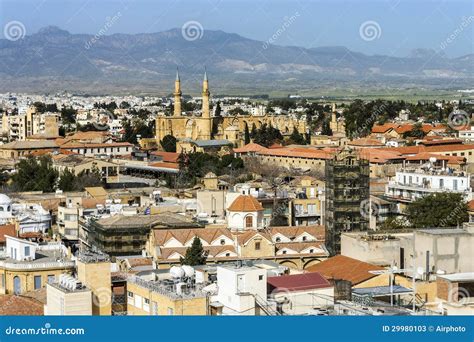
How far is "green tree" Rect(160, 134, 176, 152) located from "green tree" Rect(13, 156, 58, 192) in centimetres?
1461

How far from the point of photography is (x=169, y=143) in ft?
157

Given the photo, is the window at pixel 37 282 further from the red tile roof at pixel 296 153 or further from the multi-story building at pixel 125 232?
the red tile roof at pixel 296 153

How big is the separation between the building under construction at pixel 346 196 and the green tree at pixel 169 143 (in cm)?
2941

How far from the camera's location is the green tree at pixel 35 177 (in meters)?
29.4

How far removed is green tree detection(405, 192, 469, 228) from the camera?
1919 centimetres

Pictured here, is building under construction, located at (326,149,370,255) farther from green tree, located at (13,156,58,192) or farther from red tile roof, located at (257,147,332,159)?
red tile roof, located at (257,147,332,159)

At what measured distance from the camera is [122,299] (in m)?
10.9

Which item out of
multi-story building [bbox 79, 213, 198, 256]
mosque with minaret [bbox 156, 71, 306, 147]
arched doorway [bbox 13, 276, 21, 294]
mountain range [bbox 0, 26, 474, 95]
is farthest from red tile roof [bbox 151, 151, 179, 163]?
arched doorway [bbox 13, 276, 21, 294]

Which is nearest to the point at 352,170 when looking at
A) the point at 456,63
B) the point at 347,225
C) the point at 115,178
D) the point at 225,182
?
the point at 347,225

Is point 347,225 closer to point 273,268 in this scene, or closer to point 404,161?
point 273,268

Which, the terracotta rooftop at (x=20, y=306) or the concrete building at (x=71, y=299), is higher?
the concrete building at (x=71, y=299)

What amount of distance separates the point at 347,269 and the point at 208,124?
3528 centimetres

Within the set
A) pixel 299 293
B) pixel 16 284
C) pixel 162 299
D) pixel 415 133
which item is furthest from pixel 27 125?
pixel 162 299

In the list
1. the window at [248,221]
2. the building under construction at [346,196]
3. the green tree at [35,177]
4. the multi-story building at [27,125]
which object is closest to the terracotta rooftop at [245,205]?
the window at [248,221]
